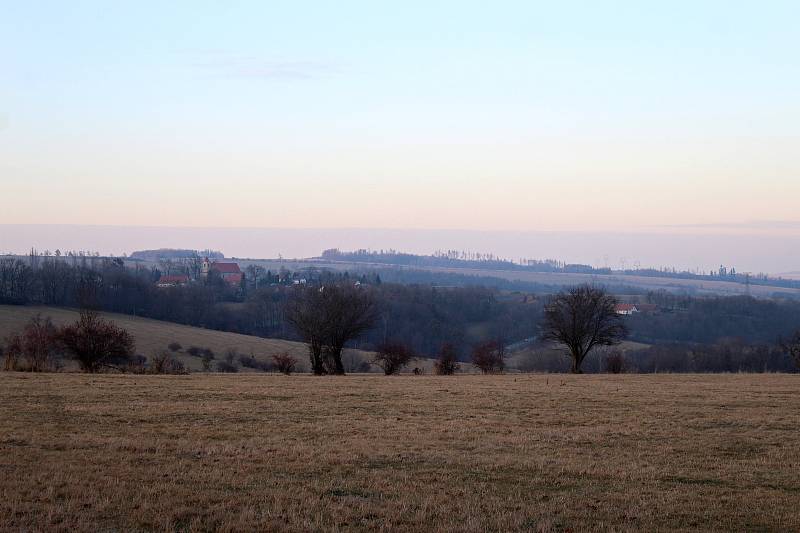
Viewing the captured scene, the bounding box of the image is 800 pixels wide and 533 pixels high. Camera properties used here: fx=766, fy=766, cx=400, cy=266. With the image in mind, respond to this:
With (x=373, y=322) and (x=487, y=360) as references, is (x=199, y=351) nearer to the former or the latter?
(x=373, y=322)

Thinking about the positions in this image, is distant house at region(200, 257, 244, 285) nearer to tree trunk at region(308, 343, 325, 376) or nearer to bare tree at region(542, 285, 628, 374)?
tree trunk at region(308, 343, 325, 376)

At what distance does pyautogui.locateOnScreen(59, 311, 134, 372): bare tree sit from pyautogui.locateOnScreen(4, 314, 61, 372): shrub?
931 millimetres

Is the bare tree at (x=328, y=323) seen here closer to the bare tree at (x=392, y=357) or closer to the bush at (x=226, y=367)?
the bare tree at (x=392, y=357)

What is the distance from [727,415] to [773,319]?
100886 millimetres

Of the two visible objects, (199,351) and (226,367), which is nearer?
(226,367)

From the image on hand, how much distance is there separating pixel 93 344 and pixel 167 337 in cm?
4397

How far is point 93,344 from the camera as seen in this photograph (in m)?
36.3

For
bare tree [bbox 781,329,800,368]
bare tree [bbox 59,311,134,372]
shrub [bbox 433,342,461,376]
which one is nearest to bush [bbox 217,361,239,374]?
shrub [bbox 433,342,461,376]

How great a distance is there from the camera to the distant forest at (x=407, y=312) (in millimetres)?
100500

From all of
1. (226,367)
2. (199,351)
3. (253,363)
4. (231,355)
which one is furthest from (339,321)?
(199,351)

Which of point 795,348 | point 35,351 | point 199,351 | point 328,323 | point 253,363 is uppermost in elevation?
point 328,323

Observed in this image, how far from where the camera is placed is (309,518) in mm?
9164

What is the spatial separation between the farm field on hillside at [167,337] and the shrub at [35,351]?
90.1 feet

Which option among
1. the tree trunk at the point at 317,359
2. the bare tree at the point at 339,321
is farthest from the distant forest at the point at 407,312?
the tree trunk at the point at 317,359
